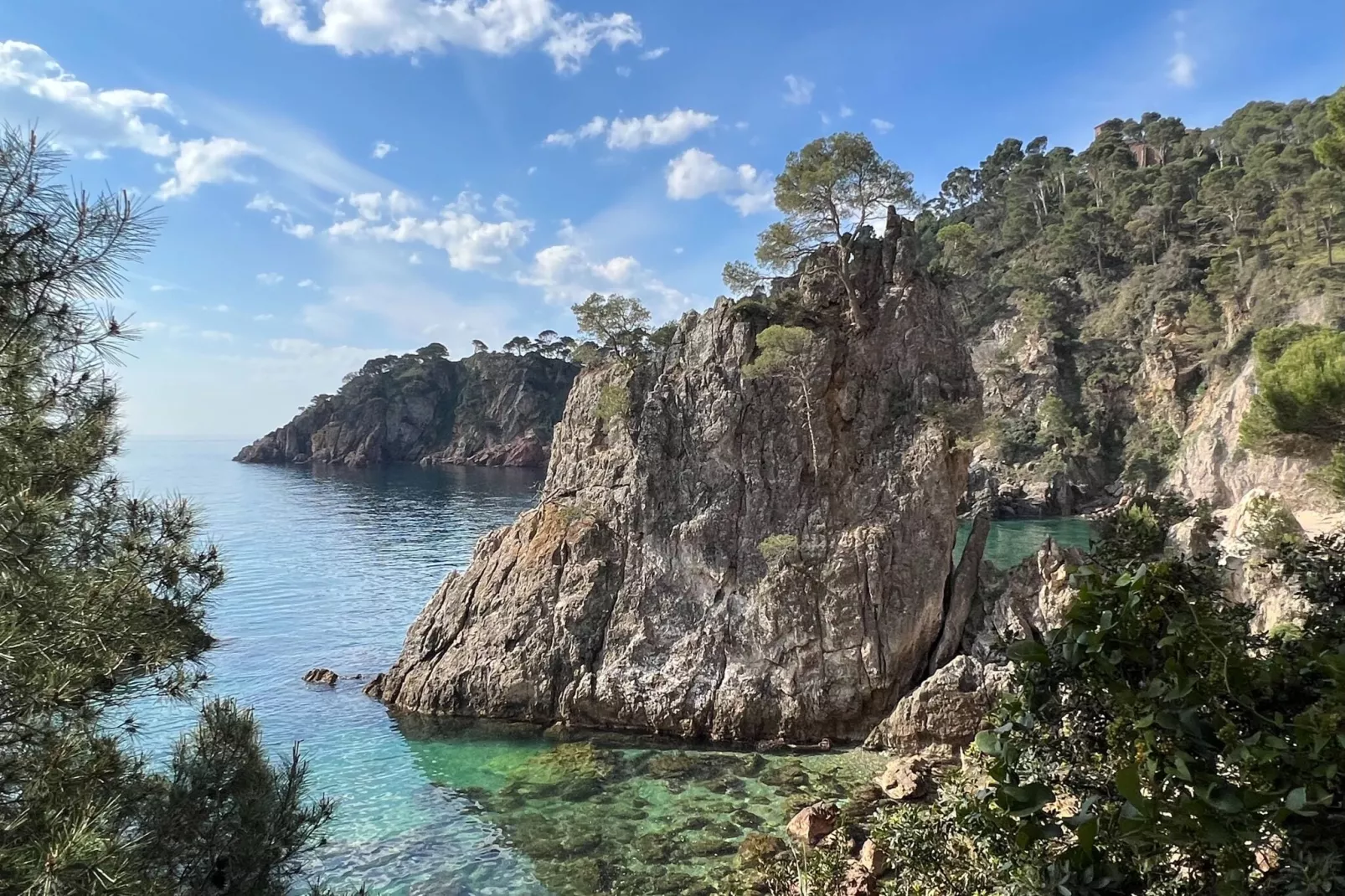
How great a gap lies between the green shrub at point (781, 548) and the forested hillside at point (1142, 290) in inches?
1333

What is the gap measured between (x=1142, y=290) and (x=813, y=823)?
72392 millimetres

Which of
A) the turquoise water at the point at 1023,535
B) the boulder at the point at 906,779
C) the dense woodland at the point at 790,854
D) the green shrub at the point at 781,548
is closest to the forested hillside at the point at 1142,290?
the turquoise water at the point at 1023,535

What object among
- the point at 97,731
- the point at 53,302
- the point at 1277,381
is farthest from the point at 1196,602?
the point at 1277,381

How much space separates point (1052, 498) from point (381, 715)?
6007 centimetres

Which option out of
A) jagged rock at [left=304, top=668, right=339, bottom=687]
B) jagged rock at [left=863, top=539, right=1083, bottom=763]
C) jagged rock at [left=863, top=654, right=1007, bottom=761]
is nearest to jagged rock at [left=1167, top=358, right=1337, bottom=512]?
jagged rock at [left=863, top=539, right=1083, bottom=763]

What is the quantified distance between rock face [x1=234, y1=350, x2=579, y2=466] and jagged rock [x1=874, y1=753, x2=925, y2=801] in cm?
10034

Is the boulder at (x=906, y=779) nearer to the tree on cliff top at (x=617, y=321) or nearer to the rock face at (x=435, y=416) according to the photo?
the tree on cliff top at (x=617, y=321)

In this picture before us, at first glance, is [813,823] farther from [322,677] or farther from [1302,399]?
[322,677]

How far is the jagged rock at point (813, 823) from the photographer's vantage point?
15.6 metres

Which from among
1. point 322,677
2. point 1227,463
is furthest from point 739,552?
point 1227,463

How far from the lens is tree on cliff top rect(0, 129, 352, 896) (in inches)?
240

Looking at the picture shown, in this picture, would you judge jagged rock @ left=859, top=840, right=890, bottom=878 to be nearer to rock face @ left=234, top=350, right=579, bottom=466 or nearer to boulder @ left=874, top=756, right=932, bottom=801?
boulder @ left=874, top=756, right=932, bottom=801

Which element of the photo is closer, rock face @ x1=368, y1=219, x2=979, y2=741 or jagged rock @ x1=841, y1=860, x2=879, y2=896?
jagged rock @ x1=841, y1=860, x2=879, y2=896

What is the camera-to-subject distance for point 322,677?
29.3m
